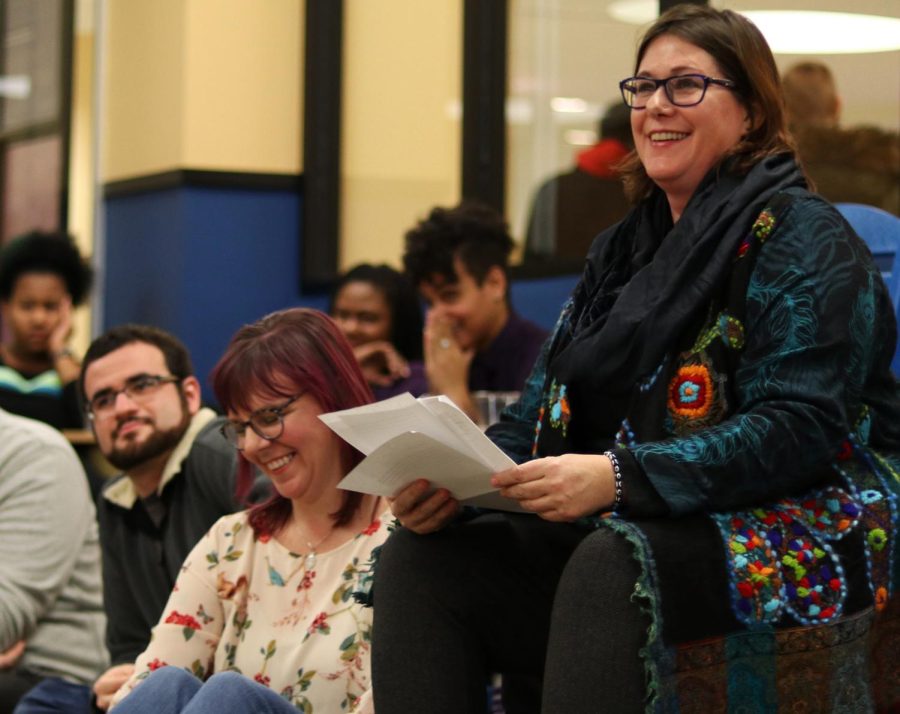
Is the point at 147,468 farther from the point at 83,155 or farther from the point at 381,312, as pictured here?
the point at 83,155

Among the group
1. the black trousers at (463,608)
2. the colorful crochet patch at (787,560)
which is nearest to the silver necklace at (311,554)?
the black trousers at (463,608)

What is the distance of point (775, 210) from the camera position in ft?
6.77

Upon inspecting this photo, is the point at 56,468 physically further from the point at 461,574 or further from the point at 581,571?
the point at 581,571

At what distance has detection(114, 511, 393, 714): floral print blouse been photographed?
2.37 meters

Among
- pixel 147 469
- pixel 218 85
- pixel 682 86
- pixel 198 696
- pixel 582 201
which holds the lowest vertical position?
pixel 198 696

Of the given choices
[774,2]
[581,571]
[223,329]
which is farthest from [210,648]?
[223,329]

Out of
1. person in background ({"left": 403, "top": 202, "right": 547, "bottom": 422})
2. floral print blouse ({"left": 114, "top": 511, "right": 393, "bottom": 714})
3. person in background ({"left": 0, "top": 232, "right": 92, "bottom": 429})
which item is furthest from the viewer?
person in background ({"left": 0, "top": 232, "right": 92, "bottom": 429})

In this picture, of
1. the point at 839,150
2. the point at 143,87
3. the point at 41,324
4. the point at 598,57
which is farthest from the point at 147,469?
the point at 143,87

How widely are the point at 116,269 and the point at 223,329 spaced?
692mm

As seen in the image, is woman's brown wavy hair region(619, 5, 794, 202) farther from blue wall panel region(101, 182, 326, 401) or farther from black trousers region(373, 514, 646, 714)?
blue wall panel region(101, 182, 326, 401)

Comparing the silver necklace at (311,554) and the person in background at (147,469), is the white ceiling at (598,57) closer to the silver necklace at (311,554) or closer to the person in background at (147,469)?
the person in background at (147,469)

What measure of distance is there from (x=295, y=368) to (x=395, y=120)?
10.7 ft

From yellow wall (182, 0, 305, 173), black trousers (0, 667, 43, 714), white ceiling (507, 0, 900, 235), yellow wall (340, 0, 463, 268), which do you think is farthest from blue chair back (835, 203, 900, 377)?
yellow wall (182, 0, 305, 173)

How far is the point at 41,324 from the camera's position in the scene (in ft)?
18.2
